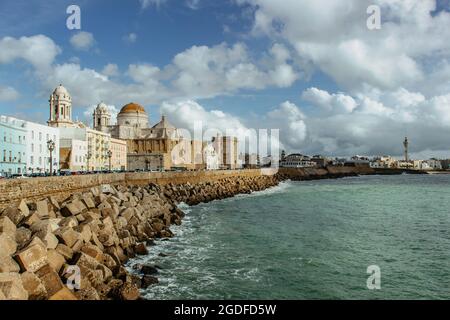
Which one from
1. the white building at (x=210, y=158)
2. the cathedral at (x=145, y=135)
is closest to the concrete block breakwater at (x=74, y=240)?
the cathedral at (x=145, y=135)

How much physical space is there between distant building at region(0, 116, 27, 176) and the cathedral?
161ft

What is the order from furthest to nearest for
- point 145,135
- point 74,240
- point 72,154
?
point 145,135 < point 72,154 < point 74,240

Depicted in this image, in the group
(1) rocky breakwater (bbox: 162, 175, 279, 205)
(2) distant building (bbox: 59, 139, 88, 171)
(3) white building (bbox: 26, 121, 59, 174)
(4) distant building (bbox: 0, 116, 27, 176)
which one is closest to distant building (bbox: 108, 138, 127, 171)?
(2) distant building (bbox: 59, 139, 88, 171)

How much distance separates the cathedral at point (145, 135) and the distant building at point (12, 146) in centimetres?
4896

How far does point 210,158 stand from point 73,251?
10139 cm

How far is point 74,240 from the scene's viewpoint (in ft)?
49.6

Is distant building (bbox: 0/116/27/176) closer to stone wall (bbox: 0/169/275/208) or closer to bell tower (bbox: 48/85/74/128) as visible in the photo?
stone wall (bbox: 0/169/275/208)

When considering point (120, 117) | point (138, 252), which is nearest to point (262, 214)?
point (138, 252)

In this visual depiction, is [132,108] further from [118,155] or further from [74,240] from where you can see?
[74,240]

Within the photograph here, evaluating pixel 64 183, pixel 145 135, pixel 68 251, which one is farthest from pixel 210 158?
pixel 68 251

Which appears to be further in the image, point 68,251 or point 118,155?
point 118,155

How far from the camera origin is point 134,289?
12.9m

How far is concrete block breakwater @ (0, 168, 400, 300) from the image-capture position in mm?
11414
